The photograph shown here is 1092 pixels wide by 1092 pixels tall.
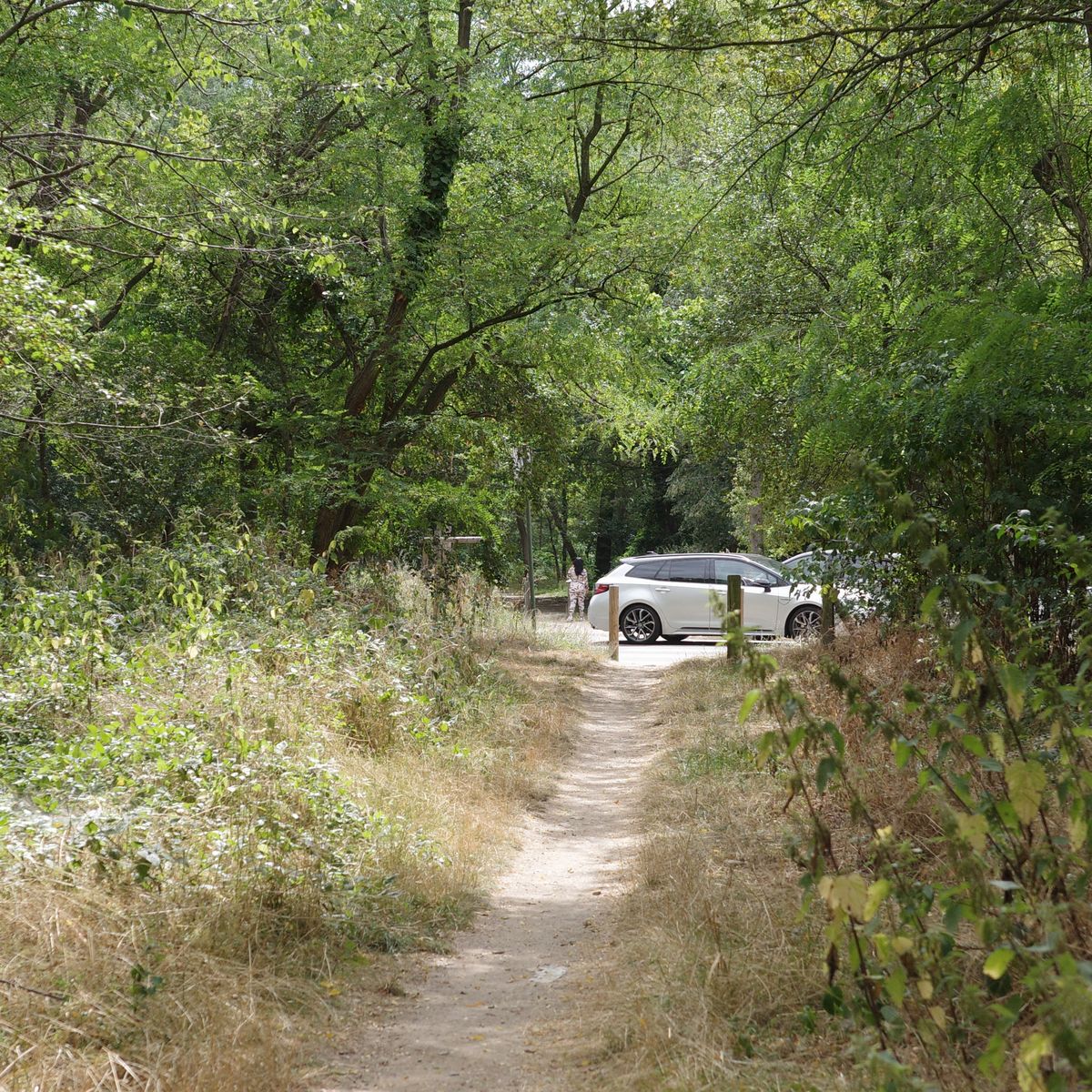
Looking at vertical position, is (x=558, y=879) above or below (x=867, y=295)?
below

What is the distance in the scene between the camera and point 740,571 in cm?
2048

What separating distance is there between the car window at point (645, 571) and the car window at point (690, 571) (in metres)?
0.30

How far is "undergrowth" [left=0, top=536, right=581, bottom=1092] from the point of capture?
402 centimetres

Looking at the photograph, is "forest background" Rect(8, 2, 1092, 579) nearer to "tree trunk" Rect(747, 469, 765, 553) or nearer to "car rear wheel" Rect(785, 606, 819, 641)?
"car rear wheel" Rect(785, 606, 819, 641)

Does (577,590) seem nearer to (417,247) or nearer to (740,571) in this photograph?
(740,571)

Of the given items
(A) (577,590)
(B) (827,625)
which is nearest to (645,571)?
(B) (827,625)

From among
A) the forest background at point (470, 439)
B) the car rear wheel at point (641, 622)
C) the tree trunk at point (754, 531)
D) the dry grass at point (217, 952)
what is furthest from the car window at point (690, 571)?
the dry grass at point (217, 952)

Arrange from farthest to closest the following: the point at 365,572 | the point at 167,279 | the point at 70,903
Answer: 1. the point at 167,279
2. the point at 365,572
3. the point at 70,903

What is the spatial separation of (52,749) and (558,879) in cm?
313

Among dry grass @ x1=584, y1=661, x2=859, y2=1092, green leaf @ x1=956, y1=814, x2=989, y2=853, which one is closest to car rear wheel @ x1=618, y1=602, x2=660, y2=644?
dry grass @ x1=584, y1=661, x2=859, y2=1092

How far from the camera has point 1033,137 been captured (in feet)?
25.3

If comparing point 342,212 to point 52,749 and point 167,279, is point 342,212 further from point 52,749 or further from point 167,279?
point 52,749

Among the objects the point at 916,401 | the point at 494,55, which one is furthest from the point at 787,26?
the point at 494,55

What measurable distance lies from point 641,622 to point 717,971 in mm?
17294
